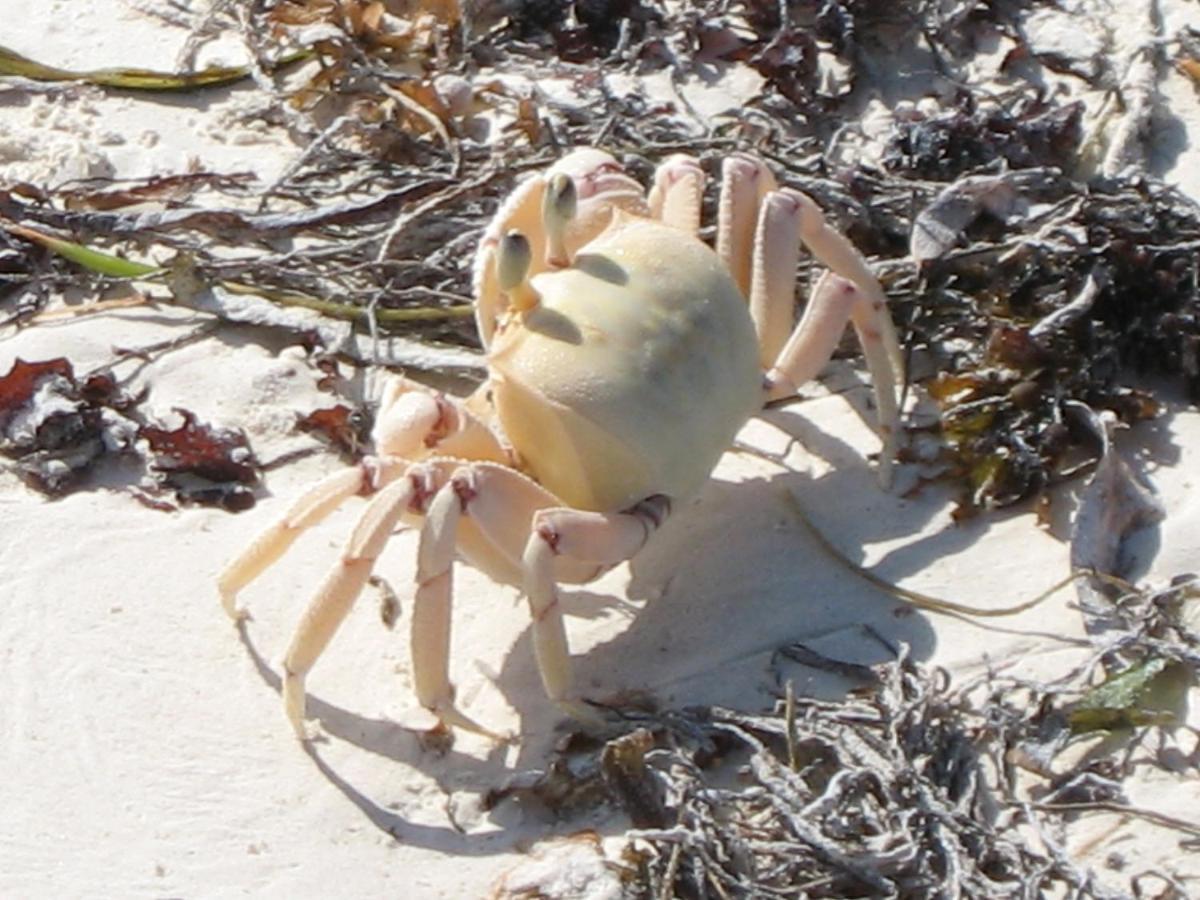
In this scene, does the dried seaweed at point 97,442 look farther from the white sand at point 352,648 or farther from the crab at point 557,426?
the crab at point 557,426

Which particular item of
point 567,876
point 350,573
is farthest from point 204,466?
point 567,876

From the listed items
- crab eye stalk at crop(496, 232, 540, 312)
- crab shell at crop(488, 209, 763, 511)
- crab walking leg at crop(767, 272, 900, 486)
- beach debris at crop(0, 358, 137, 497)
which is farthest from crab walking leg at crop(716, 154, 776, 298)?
beach debris at crop(0, 358, 137, 497)

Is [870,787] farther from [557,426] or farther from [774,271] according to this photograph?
[774,271]

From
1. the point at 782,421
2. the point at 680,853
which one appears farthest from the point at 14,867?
the point at 782,421

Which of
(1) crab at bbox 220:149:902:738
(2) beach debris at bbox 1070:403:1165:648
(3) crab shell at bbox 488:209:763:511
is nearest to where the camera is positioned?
(1) crab at bbox 220:149:902:738

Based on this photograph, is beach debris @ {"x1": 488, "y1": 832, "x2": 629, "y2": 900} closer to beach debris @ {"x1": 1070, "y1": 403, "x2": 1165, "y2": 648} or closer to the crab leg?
beach debris @ {"x1": 1070, "y1": 403, "x2": 1165, "y2": 648}

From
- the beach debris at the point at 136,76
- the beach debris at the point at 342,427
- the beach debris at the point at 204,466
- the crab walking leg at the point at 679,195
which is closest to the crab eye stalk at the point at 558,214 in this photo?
the crab walking leg at the point at 679,195

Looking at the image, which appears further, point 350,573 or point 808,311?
point 808,311
